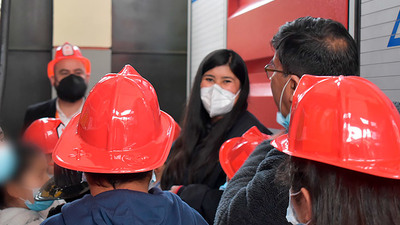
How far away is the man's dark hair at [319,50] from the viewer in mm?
1183

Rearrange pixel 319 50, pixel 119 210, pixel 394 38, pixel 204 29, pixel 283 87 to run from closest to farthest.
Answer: pixel 119 210, pixel 319 50, pixel 283 87, pixel 394 38, pixel 204 29

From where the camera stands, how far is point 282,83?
1289mm

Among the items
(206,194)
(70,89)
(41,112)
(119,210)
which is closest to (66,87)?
(70,89)

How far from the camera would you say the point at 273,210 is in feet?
3.51

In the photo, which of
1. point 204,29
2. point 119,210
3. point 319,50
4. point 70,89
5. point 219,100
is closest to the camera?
point 119,210

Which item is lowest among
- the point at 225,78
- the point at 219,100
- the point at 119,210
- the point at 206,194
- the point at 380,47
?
the point at 206,194

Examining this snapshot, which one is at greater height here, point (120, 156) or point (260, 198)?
point (120, 156)

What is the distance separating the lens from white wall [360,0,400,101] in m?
1.44

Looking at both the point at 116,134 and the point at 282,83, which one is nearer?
the point at 116,134

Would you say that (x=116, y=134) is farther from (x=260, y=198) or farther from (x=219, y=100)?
(x=219, y=100)

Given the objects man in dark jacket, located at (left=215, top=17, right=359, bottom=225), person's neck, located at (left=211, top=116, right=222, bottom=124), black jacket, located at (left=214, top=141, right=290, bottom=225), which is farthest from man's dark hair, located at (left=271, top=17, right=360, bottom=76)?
person's neck, located at (left=211, top=116, right=222, bottom=124)

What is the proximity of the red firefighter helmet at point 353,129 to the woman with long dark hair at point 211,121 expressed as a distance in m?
1.29

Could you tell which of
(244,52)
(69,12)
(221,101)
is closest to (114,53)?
(69,12)

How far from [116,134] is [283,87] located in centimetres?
59
